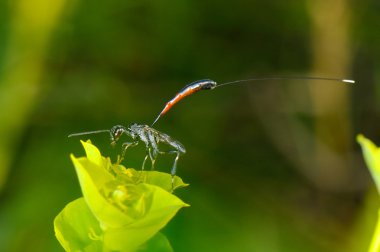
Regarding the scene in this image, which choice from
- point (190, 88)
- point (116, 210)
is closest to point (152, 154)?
point (190, 88)

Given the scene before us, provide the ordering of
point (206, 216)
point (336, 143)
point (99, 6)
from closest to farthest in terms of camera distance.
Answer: point (206, 216) → point (99, 6) → point (336, 143)

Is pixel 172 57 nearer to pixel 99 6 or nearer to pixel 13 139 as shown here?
pixel 99 6

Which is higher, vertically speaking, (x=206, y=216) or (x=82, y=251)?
(x=82, y=251)

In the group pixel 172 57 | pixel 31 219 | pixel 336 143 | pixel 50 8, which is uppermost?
pixel 50 8

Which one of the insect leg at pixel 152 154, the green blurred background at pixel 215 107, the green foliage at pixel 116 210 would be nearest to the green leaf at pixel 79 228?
the green foliage at pixel 116 210

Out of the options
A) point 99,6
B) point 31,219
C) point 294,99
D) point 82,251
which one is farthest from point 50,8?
point 82,251

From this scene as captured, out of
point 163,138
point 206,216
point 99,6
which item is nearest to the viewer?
point 163,138
